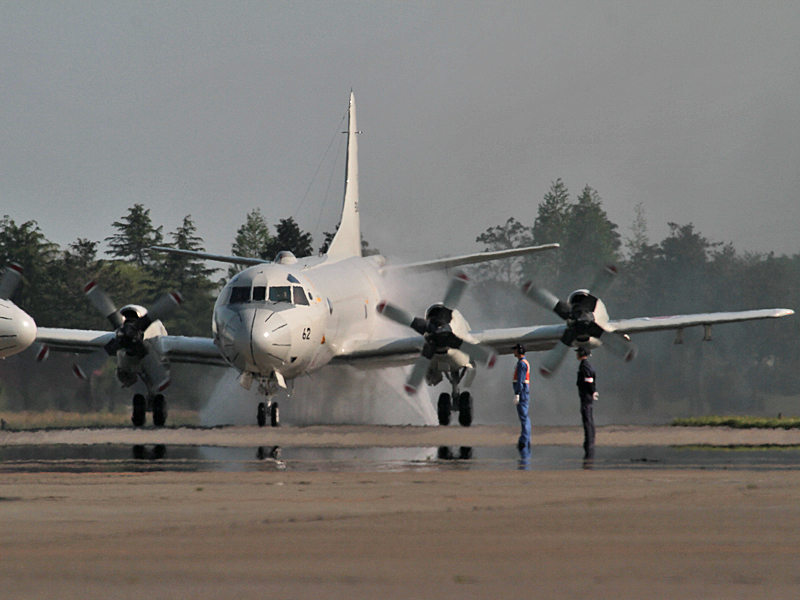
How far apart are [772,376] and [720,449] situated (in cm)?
5810

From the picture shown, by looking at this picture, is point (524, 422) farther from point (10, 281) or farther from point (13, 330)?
point (10, 281)

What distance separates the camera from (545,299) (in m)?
30.5

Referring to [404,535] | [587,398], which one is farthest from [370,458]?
[404,535]

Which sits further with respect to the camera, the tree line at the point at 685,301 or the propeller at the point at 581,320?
the tree line at the point at 685,301

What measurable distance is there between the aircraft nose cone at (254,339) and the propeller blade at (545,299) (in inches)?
261

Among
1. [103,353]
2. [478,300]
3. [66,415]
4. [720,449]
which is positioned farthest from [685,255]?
[720,449]

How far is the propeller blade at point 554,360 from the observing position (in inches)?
1184

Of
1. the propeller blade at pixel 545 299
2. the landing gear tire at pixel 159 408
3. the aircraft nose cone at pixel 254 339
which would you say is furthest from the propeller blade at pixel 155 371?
the propeller blade at pixel 545 299

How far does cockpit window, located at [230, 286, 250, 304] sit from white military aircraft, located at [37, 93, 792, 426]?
3cm

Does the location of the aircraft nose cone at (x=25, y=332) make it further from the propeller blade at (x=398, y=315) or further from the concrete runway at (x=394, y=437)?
the propeller blade at (x=398, y=315)

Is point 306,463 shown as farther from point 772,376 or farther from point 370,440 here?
point 772,376

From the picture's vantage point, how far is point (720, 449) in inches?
792

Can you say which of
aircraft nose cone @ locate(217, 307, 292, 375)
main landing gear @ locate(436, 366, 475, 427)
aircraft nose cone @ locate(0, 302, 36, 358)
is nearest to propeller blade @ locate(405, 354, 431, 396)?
main landing gear @ locate(436, 366, 475, 427)

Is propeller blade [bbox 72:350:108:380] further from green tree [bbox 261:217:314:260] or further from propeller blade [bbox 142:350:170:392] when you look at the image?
green tree [bbox 261:217:314:260]
